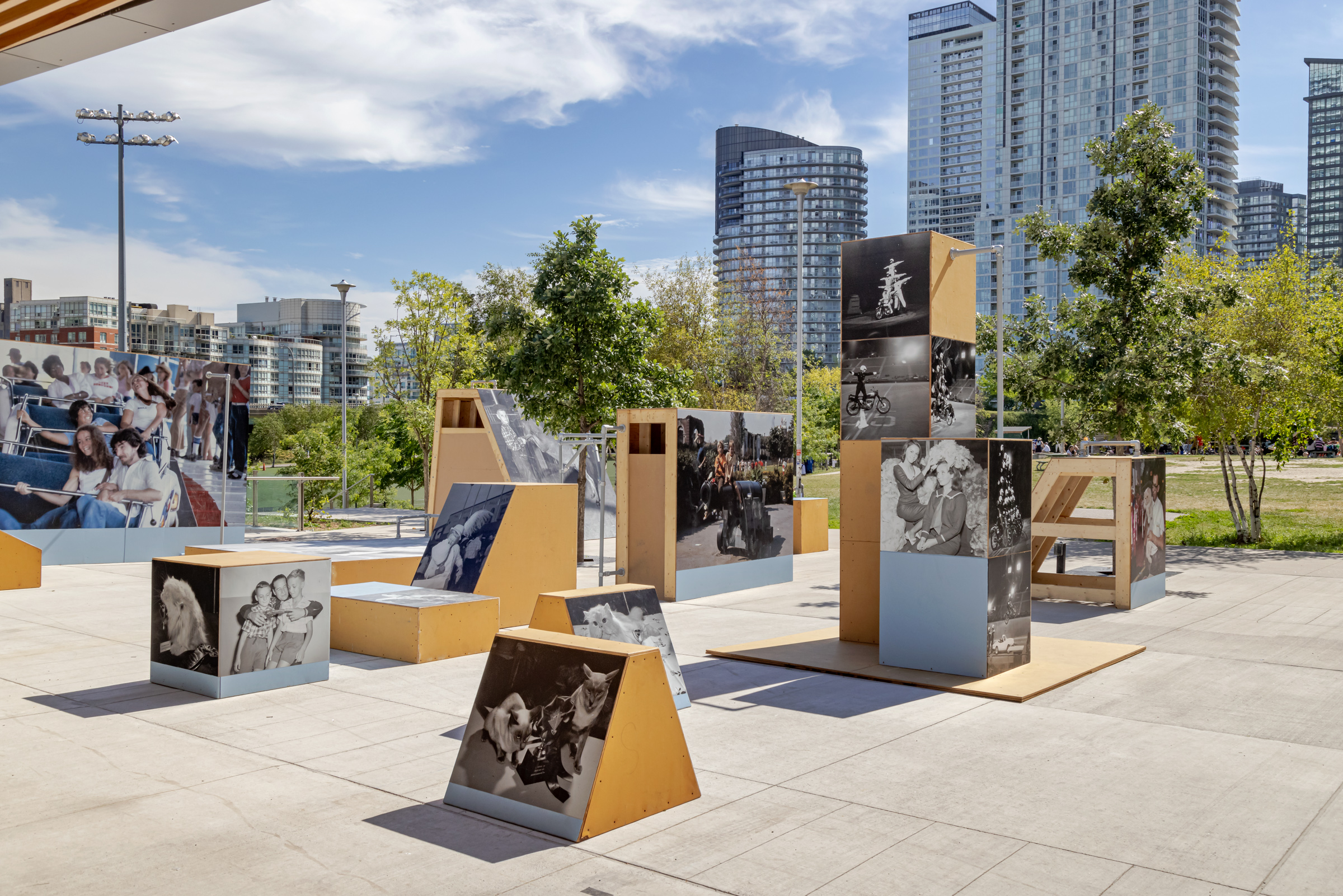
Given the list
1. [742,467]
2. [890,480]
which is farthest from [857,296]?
[742,467]

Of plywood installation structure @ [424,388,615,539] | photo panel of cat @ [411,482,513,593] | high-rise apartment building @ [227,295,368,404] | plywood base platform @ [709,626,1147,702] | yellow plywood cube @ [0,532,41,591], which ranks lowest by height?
plywood base platform @ [709,626,1147,702]

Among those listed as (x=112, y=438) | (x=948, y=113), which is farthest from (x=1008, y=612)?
(x=948, y=113)

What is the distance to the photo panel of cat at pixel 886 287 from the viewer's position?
10.5 m

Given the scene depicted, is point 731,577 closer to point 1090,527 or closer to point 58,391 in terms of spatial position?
point 1090,527

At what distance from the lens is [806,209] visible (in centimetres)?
18875

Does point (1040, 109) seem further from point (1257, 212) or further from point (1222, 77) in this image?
A: point (1257, 212)

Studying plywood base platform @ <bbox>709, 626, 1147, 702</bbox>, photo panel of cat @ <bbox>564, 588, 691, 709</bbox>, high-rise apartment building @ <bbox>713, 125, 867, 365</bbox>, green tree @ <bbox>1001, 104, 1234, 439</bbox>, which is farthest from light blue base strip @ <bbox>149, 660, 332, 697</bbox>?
high-rise apartment building @ <bbox>713, 125, 867, 365</bbox>

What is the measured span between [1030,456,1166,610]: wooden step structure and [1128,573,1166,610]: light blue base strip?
14mm

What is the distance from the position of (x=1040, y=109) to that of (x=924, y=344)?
450 ft

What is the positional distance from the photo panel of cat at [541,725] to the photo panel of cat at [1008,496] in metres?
5.04

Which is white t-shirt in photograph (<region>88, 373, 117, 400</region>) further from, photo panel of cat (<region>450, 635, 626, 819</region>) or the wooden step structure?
the wooden step structure

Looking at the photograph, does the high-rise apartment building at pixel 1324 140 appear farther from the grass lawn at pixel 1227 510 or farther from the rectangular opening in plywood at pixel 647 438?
the rectangular opening in plywood at pixel 647 438

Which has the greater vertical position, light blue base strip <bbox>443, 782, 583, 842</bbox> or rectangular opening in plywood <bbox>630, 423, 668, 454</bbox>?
rectangular opening in plywood <bbox>630, 423, 668, 454</bbox>

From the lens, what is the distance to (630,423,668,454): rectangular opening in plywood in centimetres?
1498
